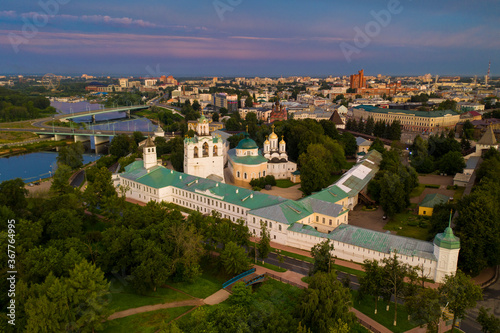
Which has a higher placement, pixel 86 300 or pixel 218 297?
pixel 86 300

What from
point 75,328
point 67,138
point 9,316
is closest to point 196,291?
point 75,328

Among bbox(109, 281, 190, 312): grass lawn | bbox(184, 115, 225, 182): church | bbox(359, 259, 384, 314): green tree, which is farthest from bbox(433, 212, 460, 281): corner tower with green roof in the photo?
bbox(184, 115, 225, 182): church

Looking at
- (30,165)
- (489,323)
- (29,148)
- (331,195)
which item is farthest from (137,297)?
(29,148)

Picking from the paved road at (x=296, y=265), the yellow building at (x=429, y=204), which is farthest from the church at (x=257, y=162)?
the paved road at (x=296, y=265)

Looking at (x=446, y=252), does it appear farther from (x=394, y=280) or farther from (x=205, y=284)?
→ (x=205, y=284)

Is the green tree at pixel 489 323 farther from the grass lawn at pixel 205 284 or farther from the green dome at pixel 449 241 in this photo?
the grass lawn at pixel 205 284

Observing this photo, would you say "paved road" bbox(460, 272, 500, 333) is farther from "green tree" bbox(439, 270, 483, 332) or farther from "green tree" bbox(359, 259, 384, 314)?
"green tree" bbox(359, 259, 384, 314)

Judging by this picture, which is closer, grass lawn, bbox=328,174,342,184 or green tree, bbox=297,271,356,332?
green tree, bbox=297,271,356,332

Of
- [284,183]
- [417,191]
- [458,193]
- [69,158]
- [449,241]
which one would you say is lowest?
[284,183]
